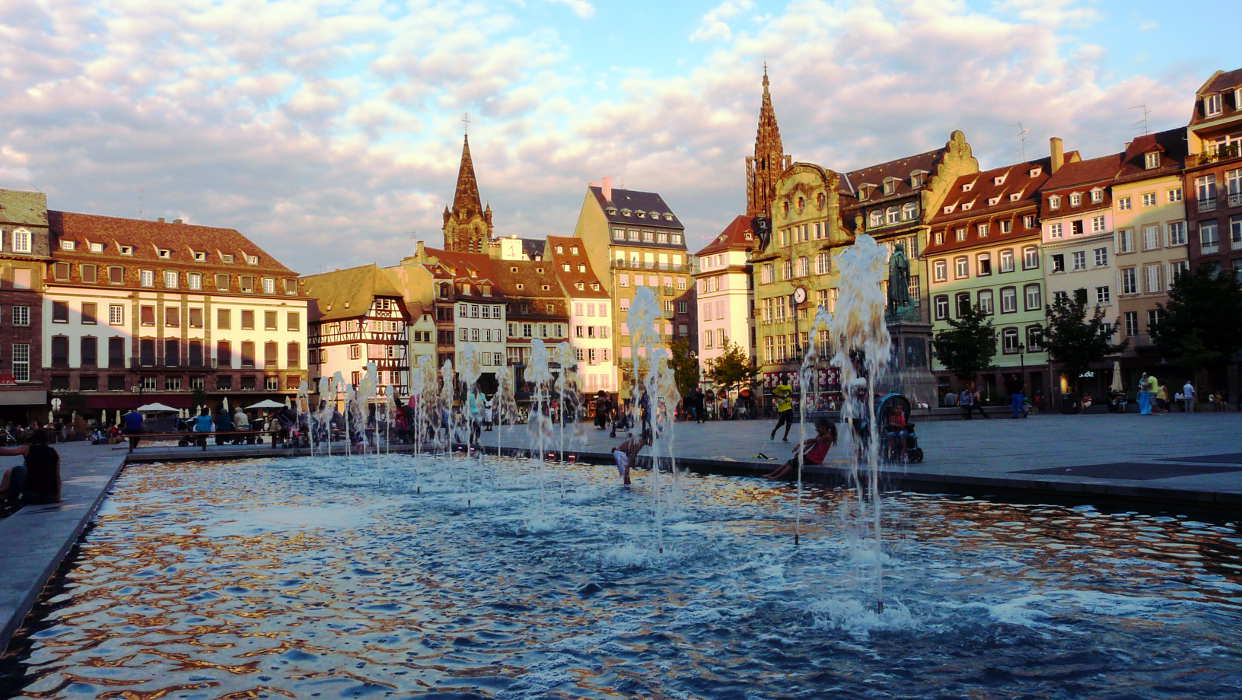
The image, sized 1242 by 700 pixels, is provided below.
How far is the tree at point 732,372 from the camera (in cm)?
7481

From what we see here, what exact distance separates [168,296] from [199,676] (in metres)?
77.0

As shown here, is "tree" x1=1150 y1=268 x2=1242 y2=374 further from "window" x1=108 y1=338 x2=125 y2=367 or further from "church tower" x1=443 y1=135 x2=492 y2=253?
"church tower" x1=443 y1=135 x2=492 y2=253

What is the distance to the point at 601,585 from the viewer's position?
28.0 ft

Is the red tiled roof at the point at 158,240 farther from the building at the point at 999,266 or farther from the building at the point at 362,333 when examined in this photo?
the building at the point at 999,266

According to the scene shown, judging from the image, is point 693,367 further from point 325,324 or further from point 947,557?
point 947,557

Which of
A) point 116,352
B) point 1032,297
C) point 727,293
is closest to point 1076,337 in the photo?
point 1032,297

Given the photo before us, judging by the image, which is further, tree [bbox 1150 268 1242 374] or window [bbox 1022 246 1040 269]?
window [bbox 1022 246 1040 269]

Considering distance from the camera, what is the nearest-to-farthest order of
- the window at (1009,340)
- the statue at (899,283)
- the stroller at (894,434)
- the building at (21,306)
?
the stroller at (894,434) → the statue at (899,283) → the building at (21,306) → the window at (1009,340)

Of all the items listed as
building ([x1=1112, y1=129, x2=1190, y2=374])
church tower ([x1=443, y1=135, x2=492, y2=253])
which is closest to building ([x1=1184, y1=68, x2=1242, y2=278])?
building ([x1=1112, y1=129, x2=1190, y2=374])

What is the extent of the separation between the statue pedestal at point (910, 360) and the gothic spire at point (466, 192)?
335 ft

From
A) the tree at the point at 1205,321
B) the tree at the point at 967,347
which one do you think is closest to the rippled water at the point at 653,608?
the tree at the point at 1205,321

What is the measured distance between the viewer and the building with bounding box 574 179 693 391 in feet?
335

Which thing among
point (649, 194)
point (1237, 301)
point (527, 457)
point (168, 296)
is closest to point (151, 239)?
point (168, 296)

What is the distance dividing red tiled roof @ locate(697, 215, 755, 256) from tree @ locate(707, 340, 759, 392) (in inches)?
472
